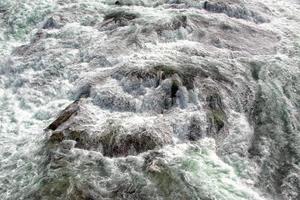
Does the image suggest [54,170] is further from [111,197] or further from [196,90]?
[196,90]

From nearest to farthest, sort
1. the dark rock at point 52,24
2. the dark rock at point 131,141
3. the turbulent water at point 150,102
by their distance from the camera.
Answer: the turbulent water at point 150,102 < the dark rock at point 131,141 < the dark rock at point 52,24

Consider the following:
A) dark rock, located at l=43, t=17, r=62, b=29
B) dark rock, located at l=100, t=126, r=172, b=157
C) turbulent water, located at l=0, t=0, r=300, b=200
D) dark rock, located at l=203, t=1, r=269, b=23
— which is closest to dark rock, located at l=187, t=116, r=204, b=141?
turbulent water, located at l=0, t=0, r=300, b=200

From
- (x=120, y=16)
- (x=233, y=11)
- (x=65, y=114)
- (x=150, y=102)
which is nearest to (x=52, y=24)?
(x=120, y=16)

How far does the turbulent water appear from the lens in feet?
31.6

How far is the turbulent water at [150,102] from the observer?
9625 mm

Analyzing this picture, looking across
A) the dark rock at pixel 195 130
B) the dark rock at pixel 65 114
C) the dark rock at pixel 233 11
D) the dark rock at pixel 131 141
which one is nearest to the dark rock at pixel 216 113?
the dark rock at pixel 195 130

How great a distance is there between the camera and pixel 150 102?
11.9m

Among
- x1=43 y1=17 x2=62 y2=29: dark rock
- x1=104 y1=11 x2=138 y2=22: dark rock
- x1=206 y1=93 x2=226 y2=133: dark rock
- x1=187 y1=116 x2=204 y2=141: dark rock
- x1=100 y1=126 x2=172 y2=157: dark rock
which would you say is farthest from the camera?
x1=43 y1=17 x2=62 y2=29: dark rock

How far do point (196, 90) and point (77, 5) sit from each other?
8.44 meters

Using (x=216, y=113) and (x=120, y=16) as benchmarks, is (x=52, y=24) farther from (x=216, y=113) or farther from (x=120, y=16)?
(x=216, y=113)

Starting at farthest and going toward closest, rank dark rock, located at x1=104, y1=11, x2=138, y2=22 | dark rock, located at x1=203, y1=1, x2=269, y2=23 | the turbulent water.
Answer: dark rock, located at x1=203, y1=1, x2=269, y2=23, dark rock, located at x1=104, y1=11, x2=138, y2=22, the turbulent water

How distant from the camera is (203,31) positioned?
15898mm

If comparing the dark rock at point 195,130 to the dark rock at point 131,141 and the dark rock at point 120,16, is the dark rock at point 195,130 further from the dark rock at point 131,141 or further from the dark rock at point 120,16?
the dark rock at point 120,16

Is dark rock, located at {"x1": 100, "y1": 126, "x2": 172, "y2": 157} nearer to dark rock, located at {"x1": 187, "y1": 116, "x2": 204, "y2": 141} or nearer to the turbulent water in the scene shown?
the turbulent water
